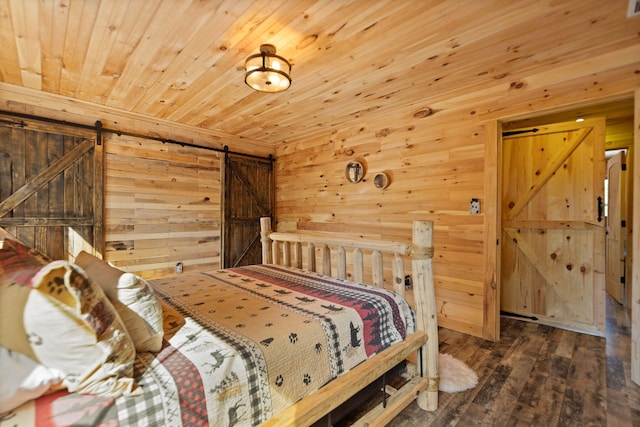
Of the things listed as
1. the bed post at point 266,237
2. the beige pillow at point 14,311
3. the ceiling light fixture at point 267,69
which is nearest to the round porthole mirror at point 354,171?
the bed post at point 266,237

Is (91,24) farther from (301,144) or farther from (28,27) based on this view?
(301,144)

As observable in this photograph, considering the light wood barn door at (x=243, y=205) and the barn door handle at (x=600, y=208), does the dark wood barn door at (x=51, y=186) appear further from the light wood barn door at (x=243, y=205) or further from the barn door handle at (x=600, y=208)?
the barn door handle at (x=600, y=208)

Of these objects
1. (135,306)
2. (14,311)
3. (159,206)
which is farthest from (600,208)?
(159,206)

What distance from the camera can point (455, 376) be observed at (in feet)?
6.76

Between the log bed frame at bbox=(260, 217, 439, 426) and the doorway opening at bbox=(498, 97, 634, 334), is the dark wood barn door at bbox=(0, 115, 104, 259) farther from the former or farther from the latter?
the doorway opening at bbox=(498, 97, 634, 334)

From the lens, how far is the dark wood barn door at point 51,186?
2777 mm

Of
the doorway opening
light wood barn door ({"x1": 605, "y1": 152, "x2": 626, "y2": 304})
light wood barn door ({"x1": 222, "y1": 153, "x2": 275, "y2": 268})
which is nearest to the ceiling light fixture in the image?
the doorway opening

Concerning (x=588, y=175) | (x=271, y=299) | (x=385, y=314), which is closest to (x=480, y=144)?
(x=588, y=175)

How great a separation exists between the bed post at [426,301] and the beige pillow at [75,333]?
1.46m

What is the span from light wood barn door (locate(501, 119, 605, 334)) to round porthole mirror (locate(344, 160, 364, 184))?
1706mm

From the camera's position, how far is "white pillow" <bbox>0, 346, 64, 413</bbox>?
0.73 m

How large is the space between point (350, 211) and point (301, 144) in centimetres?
146

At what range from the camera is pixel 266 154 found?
485 cm

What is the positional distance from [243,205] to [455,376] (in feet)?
11.6
